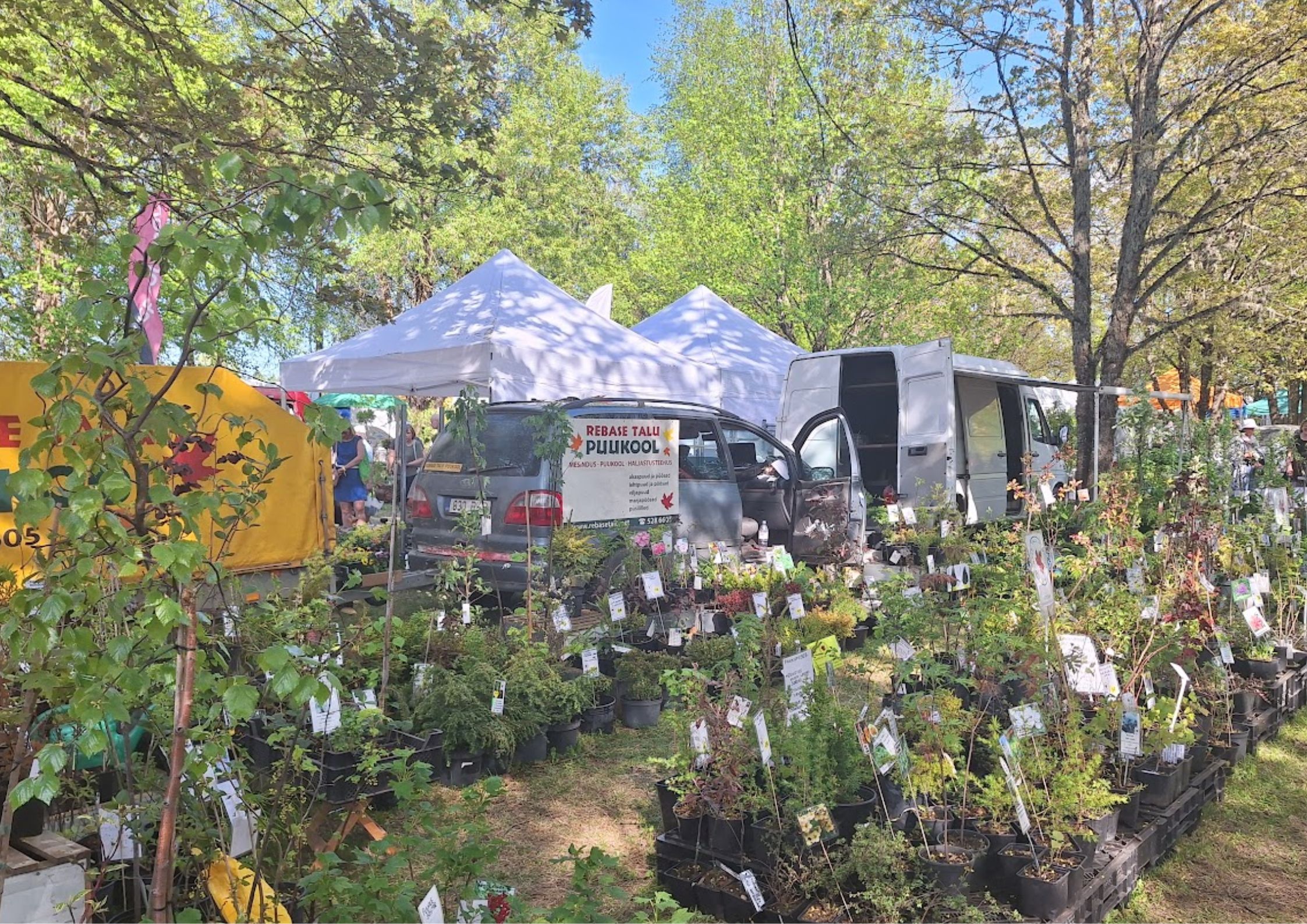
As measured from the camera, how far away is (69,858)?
7.66 feet

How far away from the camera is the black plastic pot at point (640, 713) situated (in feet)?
16.3

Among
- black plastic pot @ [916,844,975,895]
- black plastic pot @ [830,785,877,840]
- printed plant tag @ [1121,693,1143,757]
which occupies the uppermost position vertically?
printed plant tag @ [1121,693,1143,757]

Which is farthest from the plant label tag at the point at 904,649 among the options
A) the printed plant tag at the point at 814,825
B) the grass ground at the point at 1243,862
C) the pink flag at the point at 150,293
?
the pink flag at the point at 150,293

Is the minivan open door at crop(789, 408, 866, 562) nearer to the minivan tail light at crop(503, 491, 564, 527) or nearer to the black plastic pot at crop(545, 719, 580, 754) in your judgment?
the minivan tail light at crop(503, 491, 564, 527)

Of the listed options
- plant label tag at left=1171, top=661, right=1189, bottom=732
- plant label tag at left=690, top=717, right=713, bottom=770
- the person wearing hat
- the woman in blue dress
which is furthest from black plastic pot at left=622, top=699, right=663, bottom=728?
the person wearing hat

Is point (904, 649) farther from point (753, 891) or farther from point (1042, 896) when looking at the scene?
Result: point (753, 891)

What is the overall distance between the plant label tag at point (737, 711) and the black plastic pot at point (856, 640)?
3.05m

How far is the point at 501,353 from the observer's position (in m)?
7.84

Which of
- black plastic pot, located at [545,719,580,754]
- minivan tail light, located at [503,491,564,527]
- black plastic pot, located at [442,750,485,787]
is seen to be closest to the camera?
black plastic pot, located at [442,750,485,787]

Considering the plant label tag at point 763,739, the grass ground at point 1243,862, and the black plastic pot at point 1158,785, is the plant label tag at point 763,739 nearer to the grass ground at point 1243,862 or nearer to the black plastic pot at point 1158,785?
the grass ground at point 1243,862

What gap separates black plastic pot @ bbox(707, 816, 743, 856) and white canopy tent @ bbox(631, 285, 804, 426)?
333 inches

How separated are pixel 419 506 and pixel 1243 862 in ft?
17.7

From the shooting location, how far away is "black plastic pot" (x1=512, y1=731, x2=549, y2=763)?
170 inches

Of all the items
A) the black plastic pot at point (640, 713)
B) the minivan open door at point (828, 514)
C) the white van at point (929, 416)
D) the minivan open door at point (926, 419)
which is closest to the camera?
the black plastic pot at point (640, 713)
